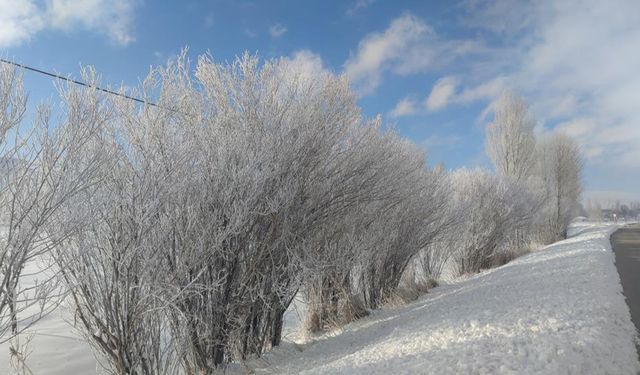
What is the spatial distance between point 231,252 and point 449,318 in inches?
131

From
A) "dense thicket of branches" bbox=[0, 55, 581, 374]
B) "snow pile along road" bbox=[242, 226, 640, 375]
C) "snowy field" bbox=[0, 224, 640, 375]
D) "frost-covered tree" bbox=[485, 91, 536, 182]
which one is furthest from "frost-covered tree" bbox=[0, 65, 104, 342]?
"frost-covered tree" bbox=[485, 91, 536, 182]

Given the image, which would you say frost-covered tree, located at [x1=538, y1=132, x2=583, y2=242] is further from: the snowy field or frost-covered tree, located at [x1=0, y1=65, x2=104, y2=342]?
frost-covered tree, located at [x1=0, y1=65, x2=104, y2=342]

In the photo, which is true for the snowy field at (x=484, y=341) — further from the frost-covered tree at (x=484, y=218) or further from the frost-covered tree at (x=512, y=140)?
the frost-covered tree at (x=512, y=140)

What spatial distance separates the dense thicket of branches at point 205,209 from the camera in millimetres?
4543

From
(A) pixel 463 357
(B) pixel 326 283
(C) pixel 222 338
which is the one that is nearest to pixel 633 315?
(A) pixel 463 357

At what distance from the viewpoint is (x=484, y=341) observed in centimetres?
507

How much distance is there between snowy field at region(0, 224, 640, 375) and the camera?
14.6 feet

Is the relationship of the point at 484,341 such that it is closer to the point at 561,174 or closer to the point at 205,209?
the point at 205,209

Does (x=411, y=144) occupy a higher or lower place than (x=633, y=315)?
higher

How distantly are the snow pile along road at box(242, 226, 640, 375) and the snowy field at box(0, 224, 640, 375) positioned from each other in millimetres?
11

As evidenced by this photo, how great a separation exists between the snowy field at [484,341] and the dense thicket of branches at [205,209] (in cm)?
69

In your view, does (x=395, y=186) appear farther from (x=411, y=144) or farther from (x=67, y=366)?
(x=67, y=366)

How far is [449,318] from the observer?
6.92 m

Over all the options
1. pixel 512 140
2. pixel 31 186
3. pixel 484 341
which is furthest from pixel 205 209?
pixel 512 140
